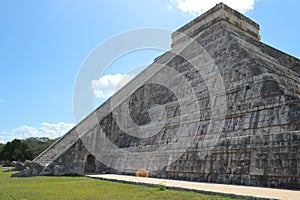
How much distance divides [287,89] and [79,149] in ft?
34.9

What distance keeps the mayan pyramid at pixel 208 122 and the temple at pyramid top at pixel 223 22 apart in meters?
0.06

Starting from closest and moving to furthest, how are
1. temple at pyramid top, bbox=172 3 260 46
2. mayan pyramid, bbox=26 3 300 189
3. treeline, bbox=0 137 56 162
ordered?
mayan pyramid, bbox=26 3 300 189 < temple at pyramid top, bbox=172 3 260 46 < treeline, bbox=0 137 56 162

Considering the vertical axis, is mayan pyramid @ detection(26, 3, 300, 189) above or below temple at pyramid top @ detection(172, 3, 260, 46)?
below

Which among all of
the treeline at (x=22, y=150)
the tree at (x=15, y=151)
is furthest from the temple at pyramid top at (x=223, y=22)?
the tree at (x=15, y=151)

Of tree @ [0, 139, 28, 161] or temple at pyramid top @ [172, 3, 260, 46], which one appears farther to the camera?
tree @ [0, 139, 28, 161]

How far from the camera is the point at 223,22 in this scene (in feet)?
51.5

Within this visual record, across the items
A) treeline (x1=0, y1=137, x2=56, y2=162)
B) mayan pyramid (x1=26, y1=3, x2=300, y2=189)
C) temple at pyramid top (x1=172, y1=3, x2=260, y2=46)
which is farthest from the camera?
treeline (x1=0, y1=137, x2=56, y2=162)

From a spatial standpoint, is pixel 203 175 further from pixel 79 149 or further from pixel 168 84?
pixel 79 149

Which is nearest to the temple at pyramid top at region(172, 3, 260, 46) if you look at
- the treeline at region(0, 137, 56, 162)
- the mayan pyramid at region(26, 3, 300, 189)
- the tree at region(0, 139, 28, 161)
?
the mayan pyramid at region(26, 3, 300, 189)

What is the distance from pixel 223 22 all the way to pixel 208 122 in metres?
8.51

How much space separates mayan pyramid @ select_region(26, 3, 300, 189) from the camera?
23.1ft

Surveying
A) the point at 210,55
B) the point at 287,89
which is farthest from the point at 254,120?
the point at 210,55

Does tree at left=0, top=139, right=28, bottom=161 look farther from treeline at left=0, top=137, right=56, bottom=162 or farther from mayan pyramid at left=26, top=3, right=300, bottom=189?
mayan pyramid at left=26, top=3, right=300, bottom=189

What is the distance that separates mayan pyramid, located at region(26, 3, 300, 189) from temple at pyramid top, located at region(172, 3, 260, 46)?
Result: 61mm
